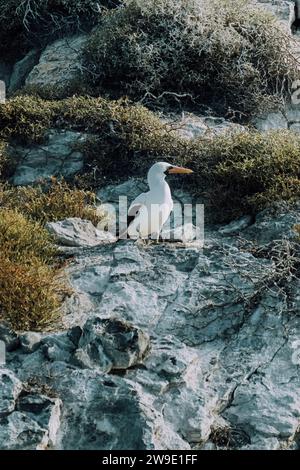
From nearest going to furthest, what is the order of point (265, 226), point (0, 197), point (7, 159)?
point (265, 226)
point (0, 197)
point (7, 159)

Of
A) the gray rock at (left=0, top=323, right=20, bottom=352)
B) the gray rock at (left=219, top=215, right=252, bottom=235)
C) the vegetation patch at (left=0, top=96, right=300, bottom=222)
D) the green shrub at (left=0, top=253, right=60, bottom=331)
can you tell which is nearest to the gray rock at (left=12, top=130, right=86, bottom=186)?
the vegetation patch at (left=0, top=96, right=300, bottom=222)

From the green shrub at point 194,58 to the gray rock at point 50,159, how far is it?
167 cm

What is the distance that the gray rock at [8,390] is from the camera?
8477mm

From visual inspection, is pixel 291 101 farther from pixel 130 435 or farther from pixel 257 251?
pixel 130 435

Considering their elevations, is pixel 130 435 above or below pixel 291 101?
above

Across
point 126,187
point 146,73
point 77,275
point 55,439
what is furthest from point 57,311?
point 146,73

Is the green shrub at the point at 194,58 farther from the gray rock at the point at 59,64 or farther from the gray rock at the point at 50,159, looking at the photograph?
the gray rock at the point at 50,159

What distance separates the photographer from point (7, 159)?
1395cm

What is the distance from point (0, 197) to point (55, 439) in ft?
16.1

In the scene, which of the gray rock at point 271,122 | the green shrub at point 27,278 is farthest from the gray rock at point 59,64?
the green shrub at point 27,278

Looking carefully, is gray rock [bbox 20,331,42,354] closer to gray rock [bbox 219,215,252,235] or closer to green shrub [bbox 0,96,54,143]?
gray rock [bbox 219,215,252,235]

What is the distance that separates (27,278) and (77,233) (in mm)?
1700

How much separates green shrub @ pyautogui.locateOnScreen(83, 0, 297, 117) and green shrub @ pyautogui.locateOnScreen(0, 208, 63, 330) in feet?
16.0

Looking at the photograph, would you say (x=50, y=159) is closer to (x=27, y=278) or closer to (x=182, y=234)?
(x=182, y=234)
